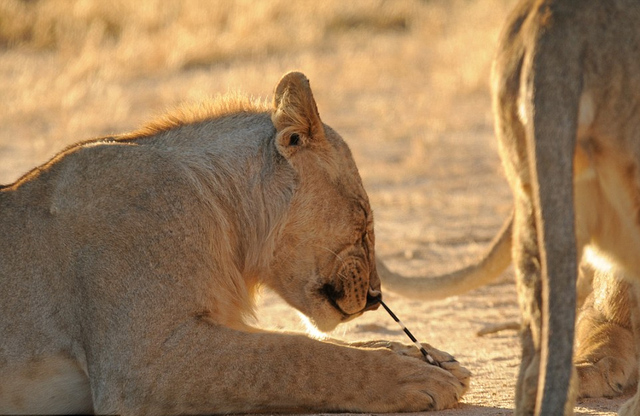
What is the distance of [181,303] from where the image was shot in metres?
3.97

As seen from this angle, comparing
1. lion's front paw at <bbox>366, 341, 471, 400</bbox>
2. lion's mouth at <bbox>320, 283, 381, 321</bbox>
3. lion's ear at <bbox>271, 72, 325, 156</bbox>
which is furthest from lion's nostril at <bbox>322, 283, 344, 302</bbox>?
lion's ear at <bbox>271, 72, 325, 156</bbox>

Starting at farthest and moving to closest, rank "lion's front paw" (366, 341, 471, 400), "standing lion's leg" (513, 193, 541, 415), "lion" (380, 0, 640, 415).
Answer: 1. "lion's front paw" (366, 341, 471, 400)
2. "standing lion's leg" (513, 193, 541, 415)
3. "lion" (380, 0, 640, 415)

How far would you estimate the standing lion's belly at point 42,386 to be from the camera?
159 inches

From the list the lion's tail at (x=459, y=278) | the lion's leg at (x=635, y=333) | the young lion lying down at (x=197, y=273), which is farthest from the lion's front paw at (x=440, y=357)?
the lion's leg at (x=635, y=333)

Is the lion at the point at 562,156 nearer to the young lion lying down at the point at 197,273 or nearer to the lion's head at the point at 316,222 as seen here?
the young lion lying down at the point at 197,273

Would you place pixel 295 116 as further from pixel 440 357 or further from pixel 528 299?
pixel 528 299

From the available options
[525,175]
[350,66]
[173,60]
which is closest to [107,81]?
[173,60]

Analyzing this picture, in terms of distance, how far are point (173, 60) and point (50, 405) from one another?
9.94 metres

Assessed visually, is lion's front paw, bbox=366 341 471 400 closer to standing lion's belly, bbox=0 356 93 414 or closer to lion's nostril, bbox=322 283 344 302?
lion's nostril, bbox=322 283 344 302

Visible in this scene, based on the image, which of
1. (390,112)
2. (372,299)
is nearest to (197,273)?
(372,299)

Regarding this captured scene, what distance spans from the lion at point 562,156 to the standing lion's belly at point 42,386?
1.69 m

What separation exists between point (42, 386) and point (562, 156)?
2.11 meters

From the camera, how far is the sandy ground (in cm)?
596

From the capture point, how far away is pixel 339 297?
4.43 m
